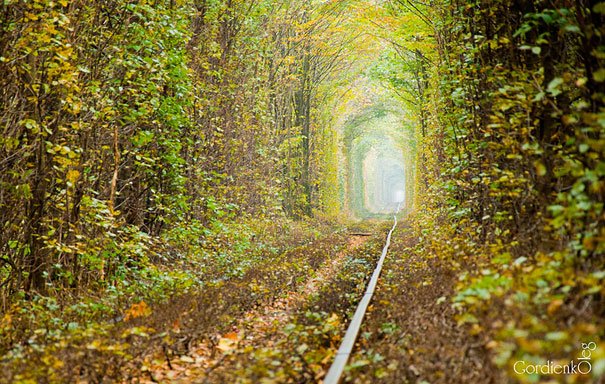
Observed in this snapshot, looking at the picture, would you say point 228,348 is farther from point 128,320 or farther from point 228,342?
point 128,320

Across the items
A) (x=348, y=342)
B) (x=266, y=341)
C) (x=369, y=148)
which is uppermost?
(x=369, y=148)

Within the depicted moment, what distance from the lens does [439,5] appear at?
12.5 meters

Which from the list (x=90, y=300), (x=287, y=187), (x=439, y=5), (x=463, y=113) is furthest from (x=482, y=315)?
(x=287, y=187)

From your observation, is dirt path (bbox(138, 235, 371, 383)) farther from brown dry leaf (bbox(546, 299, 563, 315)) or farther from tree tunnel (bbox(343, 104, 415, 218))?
tree tunnel (bbox(343, 104, 415, 218))

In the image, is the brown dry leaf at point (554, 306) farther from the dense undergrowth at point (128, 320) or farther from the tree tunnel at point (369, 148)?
the tree tunnel at point (369, 148)

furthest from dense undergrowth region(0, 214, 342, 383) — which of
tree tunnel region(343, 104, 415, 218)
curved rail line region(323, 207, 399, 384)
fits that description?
tree tunnel region(343, 104, 415, 218)

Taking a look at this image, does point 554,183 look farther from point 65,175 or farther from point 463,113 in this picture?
point 65,175

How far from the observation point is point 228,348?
556 cm

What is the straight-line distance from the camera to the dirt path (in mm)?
4891

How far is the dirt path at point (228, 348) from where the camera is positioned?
193 inches

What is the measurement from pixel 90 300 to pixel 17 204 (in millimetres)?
1737

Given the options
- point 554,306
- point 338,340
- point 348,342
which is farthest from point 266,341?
point 554,306

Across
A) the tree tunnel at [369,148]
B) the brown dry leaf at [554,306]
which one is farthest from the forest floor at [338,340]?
the tree tunnel at [369,148]

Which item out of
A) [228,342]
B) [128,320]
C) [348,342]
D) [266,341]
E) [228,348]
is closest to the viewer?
[348,342]
